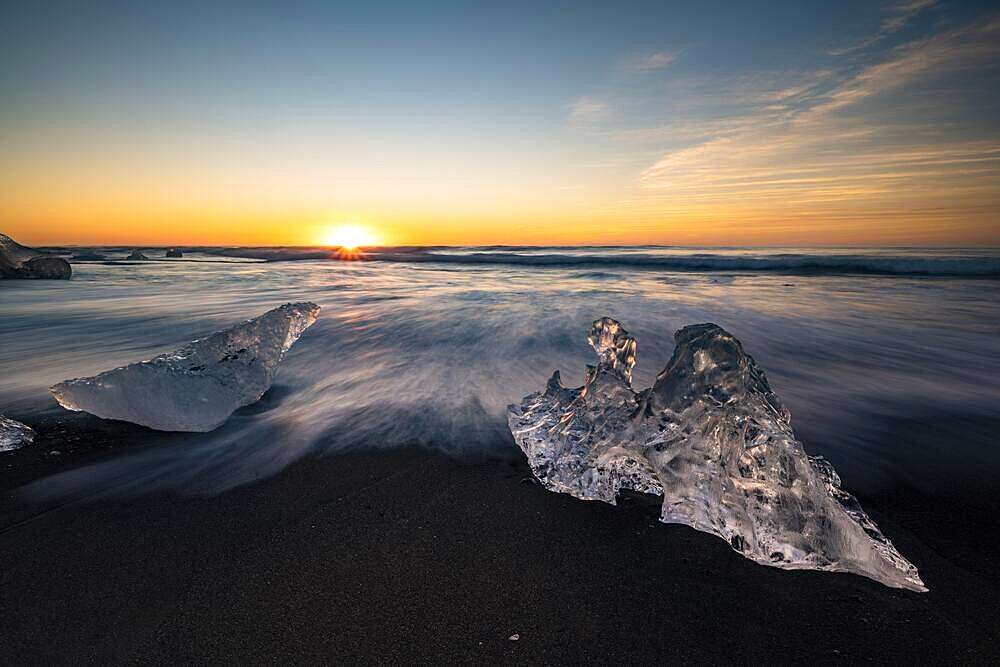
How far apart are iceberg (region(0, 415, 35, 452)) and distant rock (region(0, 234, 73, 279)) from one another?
14276 millimetres

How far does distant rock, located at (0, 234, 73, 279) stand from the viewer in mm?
12367

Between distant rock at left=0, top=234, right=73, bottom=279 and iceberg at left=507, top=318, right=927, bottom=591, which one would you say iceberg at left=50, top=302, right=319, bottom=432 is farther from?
distant rock at left=0, top=234, right=73, bottom=279

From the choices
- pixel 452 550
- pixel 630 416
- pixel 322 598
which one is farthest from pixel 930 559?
pixel 322 598

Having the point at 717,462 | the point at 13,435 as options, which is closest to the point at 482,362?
the point at 717,462

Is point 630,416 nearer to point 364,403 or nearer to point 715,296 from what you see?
point 364,403

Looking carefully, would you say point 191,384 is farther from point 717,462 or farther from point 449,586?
point 717,462

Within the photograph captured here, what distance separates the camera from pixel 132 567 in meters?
1.61

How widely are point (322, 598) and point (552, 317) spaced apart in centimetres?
595

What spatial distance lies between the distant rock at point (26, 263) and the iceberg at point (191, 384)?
14.1m

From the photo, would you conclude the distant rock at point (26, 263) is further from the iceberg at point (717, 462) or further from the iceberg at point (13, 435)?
the iceberg at point (717, 462)

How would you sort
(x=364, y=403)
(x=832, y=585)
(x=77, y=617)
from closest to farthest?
(x=77, y=617), (x=832, y=585), (x=364, y=403)

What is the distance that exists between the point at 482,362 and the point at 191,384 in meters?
2.36

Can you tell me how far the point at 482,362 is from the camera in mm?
4527

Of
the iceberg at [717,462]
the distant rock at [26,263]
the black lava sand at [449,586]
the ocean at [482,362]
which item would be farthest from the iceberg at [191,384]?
the distant rock at [26,263]
